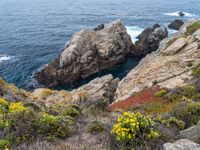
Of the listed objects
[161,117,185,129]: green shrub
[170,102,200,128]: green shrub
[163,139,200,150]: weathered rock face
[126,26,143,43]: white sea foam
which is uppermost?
[163,139,200,150]: weathered rock face

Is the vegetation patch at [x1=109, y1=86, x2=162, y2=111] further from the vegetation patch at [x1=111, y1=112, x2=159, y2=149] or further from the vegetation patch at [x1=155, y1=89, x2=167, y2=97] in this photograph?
the vegetation patch at [x1=111, y1=112, x2=159, y2=149]

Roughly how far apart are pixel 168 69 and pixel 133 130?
107ft

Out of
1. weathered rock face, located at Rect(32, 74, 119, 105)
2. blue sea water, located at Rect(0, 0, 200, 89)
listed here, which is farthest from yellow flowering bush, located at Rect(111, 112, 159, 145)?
blue sea water, located at Rect(0, 0, 200, 89)

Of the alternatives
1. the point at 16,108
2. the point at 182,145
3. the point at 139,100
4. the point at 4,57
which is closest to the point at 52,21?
the point at 4,57

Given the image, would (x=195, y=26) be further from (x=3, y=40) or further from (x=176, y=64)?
(x=3, y=40)

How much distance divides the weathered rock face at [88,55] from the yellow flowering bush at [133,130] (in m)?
48.9

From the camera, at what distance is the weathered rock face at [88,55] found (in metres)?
59.3

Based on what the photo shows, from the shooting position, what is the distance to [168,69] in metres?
41.9

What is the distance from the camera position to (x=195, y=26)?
193ft

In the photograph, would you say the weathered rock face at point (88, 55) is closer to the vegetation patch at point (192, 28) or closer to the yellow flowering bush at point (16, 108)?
the vegetation patch at point (192, 28)

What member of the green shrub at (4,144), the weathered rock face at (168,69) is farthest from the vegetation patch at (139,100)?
the green shrub at (4,144)

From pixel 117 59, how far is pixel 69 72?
1258 cm

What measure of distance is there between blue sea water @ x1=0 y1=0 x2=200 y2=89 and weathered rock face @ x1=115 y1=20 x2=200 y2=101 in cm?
1650

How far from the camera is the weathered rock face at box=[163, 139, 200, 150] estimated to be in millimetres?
9789
